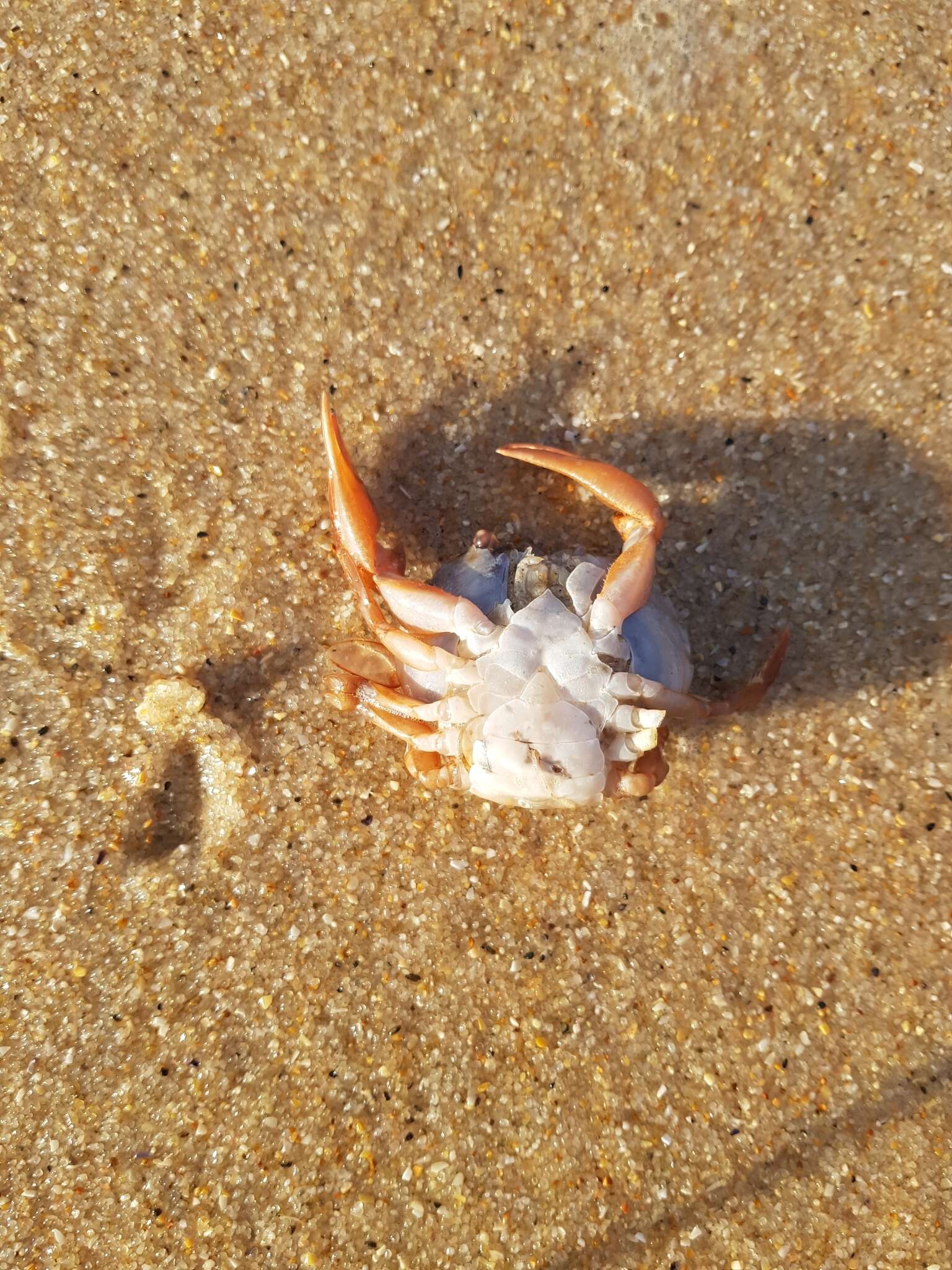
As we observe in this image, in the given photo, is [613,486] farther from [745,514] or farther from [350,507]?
[350,507]

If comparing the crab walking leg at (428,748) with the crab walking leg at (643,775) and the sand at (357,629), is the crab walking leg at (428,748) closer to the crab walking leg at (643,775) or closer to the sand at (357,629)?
the sand at (357,629)

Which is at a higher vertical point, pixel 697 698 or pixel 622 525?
pixel 622 525

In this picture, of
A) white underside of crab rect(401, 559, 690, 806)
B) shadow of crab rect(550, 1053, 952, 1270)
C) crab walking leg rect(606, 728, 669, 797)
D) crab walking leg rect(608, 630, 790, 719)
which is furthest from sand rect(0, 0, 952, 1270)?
white underside of crab rect(401, 559, 690, 806)

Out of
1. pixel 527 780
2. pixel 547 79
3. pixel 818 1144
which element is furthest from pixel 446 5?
pixel 818 1144

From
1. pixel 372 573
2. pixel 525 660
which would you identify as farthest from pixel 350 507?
pixel 525 660

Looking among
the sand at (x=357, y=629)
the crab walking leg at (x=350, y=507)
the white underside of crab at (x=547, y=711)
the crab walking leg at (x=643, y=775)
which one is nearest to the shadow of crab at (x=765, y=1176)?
the sand at (x=357, y=629)

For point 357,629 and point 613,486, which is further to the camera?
point 357,629
